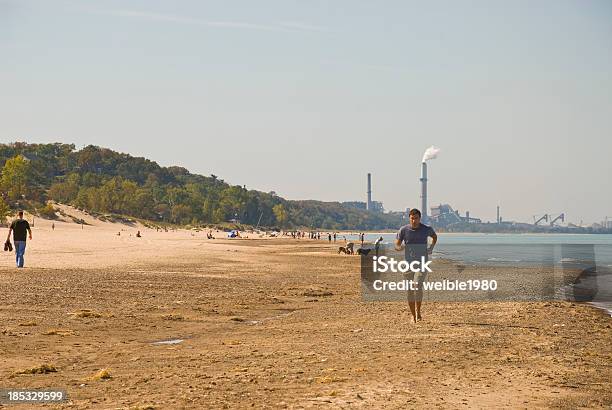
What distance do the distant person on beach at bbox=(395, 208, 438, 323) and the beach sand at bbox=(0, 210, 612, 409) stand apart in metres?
0.60

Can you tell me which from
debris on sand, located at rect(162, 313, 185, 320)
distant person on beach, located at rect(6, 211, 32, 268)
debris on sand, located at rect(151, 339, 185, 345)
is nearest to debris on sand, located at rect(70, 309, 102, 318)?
debris on sand, located at rect(162, 313, 185, 320)

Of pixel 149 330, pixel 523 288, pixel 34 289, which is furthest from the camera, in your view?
pixel 523 288

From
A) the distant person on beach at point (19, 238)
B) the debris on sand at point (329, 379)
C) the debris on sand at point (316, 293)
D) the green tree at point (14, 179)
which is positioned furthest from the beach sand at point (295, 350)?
the green tree at point (14, 179)

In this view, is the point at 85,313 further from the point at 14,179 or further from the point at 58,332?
the point at 14,179

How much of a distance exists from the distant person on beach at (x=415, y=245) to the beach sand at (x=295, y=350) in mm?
603

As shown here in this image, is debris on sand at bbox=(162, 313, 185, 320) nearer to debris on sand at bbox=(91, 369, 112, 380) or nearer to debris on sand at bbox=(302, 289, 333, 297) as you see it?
debris on sand at bbox=(91, 369, 112, 380)

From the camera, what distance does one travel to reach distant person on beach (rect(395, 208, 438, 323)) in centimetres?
1447

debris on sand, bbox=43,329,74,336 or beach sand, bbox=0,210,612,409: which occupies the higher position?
debris on sand, bbox=43,329,74,336

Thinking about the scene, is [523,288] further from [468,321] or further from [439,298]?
[468,321]

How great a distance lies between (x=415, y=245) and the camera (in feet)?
47.7

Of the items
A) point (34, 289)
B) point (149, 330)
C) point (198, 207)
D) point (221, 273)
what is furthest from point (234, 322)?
point (198, 207)

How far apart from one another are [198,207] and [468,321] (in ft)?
561

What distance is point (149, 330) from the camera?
14.2 m

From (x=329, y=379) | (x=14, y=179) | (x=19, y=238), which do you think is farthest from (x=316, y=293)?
(x=14, y=179)
